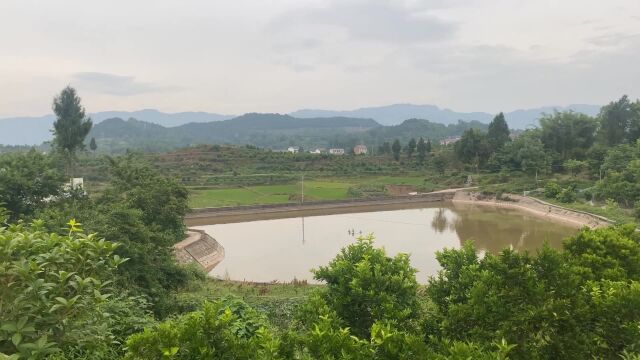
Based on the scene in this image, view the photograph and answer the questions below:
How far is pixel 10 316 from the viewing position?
3.79 m

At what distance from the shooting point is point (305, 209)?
149 feet

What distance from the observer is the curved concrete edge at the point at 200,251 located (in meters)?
25.7

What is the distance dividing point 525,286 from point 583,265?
3292mm

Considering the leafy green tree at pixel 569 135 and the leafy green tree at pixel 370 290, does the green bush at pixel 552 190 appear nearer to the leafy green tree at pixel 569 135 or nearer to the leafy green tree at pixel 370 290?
the leafy green tree at pixel 569 135

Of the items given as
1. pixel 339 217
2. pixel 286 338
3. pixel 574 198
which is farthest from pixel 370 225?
pixel 286 338

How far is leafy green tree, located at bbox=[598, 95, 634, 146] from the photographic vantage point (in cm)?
5459

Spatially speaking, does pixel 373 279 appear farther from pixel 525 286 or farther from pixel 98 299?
pixel 98 299

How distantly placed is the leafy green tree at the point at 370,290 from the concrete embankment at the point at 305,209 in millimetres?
32653

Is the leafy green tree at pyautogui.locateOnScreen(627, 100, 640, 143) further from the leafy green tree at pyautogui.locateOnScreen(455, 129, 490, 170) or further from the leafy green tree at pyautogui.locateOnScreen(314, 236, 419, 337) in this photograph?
the leafy green tree at pyautogui.locateOnScreen(314, 236, 419, 337)

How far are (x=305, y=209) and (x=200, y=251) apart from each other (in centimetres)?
1884

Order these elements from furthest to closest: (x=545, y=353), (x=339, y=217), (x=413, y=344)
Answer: (x=339, y=217) < (x=545, y=353) < (x=413, y=344)

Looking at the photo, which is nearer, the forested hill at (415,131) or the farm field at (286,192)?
the farm field at (286,192)

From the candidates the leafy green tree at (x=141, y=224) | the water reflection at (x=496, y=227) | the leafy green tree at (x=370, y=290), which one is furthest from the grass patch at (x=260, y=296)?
the water reflection at (x=496, y=227)

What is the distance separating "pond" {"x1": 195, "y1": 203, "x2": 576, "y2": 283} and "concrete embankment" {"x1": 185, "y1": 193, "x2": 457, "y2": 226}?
1862 mm
